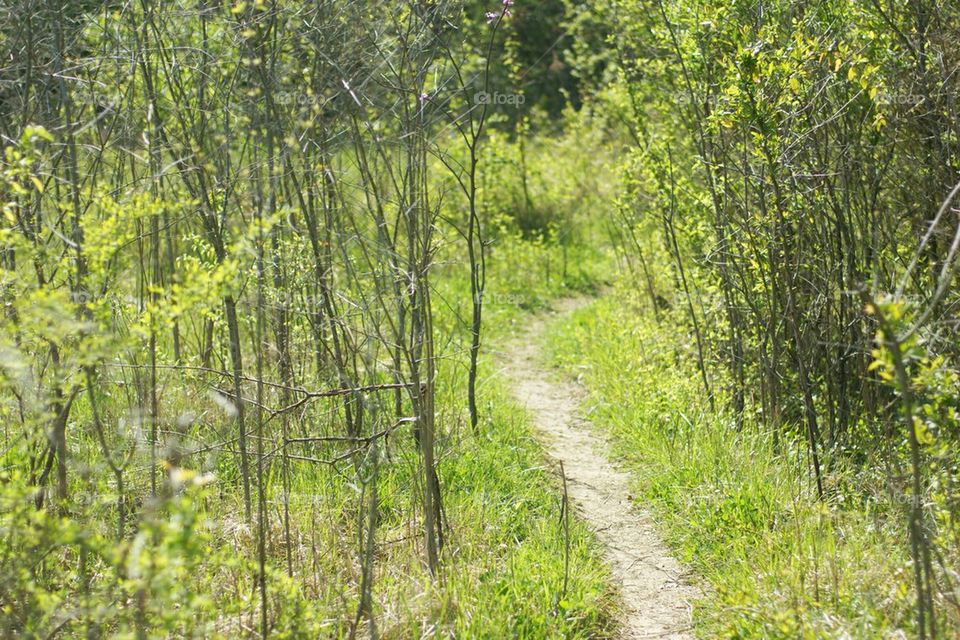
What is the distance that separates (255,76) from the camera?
4.34 metres

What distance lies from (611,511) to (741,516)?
0.75 meters

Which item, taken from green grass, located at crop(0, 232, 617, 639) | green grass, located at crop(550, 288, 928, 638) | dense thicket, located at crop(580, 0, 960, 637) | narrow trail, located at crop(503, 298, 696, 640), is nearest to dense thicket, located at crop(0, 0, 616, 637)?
green grass, located at crop(0, 232, 617, 639)

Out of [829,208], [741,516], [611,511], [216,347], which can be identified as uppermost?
[829,208]

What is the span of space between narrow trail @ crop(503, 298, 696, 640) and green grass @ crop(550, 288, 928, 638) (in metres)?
0.10

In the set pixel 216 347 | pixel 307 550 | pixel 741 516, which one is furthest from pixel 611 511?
pixel 216 347

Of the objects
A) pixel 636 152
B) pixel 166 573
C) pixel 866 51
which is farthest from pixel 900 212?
pixel 166 573

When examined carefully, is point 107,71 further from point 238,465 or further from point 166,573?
point 166,573

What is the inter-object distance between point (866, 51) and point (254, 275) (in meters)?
3.26

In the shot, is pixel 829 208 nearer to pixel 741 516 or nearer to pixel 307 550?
pixel 741 516

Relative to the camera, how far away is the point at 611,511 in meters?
5.01

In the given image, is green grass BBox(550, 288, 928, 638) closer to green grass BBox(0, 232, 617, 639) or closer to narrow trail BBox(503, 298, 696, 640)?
narrow trail BBox(503, 298, 696, 640)

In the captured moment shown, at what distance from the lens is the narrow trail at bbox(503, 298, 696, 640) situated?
4027 mm

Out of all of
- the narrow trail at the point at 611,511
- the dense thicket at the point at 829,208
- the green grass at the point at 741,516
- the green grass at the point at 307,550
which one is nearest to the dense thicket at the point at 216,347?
the green grass at the point at 307,550

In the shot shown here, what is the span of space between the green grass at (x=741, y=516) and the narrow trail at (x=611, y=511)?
10 cm
